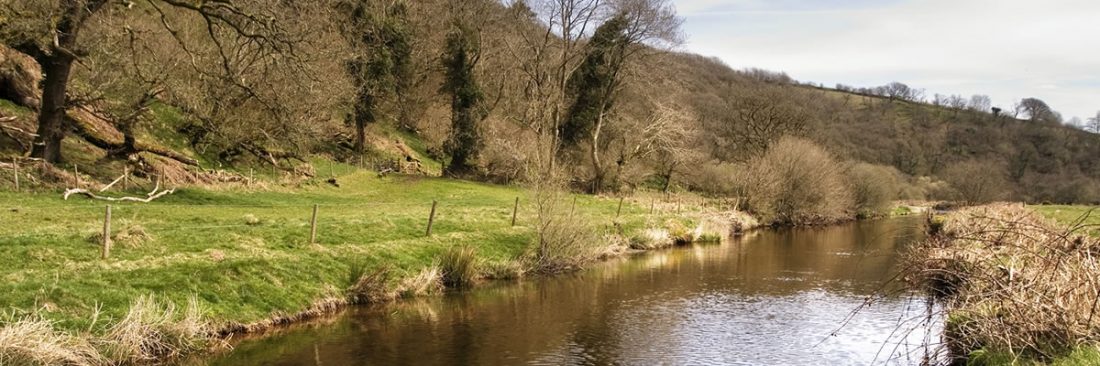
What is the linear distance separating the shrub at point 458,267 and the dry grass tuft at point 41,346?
32.3ft

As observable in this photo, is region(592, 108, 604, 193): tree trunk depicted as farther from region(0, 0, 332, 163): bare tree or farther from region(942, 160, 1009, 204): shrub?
region(942, 160, 1009, 204): shrub

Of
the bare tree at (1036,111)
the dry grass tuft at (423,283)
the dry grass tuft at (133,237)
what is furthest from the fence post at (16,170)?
the bare tree at (1036,111)

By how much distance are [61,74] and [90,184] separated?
3.71 metres

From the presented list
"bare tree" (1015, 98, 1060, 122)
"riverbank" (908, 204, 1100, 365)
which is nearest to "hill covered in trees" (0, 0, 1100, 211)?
"riverbank" (908, 204, 1100, 365)

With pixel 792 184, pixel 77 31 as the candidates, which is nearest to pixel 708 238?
pixel 792 184

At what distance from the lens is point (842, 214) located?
4881 cm

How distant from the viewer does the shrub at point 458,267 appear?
20.3 meters

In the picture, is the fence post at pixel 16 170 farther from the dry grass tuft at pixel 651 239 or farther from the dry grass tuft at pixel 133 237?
the dry grass tuft at pixel 651 239

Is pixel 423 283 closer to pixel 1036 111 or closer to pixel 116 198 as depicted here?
pixel 116 198

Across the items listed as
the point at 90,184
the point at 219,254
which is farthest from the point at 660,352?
the point at 90,184

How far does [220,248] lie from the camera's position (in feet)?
56.9

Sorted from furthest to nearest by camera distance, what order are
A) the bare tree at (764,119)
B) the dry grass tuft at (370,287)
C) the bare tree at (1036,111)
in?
the bare tree at (1036,111)
the bare tree at (764,119)
the dry grass tuft at (370,287)

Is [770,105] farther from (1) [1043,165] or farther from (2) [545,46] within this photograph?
(1) [1043,165]

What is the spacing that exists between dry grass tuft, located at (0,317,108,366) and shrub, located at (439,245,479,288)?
9.85m
